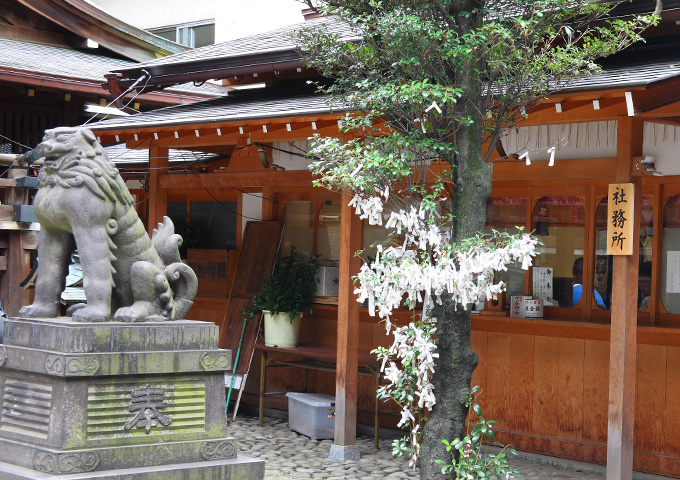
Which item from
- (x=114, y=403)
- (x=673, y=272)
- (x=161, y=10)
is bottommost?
(x=114, y=403)

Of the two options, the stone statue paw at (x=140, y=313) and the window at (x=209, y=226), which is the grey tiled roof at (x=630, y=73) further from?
the window at (x=209, y=226)

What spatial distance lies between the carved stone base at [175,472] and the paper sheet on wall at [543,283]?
172 inches

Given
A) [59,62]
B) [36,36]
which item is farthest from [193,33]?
[59,62]

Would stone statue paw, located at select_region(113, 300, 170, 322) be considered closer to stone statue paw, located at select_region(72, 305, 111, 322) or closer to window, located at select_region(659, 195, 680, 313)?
stone statue paw, located at select_region(72, 305, 111, 322)

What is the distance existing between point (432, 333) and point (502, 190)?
12.7ft

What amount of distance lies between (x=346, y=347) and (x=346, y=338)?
9cm

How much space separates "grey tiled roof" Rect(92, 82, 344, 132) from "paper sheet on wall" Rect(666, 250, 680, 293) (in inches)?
137

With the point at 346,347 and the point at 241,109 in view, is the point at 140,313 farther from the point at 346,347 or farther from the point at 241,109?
the point at 241,109

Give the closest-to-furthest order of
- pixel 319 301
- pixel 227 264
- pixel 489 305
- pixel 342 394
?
1. pixel 342 394
2. pixel 489 305
3. pixel 319 301
4. pixel 227 264

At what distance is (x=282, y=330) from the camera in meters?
11.3

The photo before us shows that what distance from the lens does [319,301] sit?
11.7 meters

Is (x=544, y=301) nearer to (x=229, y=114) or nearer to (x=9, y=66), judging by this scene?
(x=229, y=114)

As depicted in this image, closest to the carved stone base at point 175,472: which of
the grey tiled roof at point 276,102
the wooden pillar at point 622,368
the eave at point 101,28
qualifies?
the wooden pillar at point 622,368

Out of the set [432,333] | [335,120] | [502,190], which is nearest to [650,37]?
[502,190]
